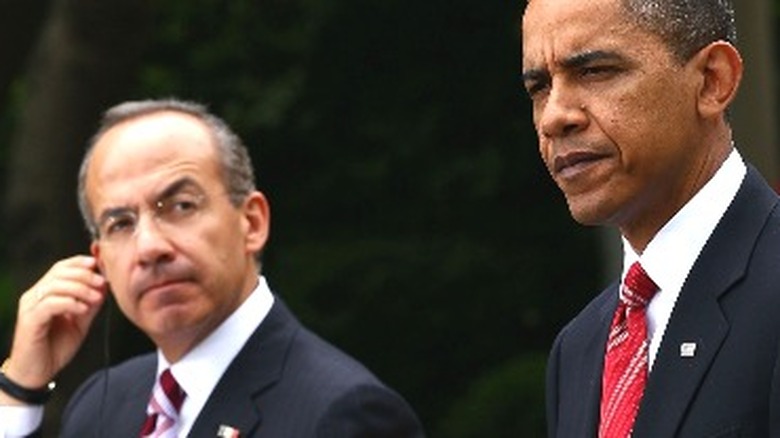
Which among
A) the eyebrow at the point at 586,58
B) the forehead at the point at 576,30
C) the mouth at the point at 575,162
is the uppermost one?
the forehead at the point at 576,30

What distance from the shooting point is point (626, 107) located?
12.3ft

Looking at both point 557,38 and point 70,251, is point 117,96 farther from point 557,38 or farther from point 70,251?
point 557,38

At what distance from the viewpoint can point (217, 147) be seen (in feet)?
19.1

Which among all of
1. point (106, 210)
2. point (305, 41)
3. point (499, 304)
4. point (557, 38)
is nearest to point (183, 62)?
point (305, 41)

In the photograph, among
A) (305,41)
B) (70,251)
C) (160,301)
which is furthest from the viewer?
(305,41)

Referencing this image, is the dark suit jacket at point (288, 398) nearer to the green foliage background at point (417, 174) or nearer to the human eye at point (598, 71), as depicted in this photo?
the human eye at point (598, 71)

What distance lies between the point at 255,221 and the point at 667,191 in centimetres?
215

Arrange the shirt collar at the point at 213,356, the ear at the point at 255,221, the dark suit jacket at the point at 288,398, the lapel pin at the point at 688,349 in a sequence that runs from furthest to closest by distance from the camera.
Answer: the ear at the point at 255,221 → the shirt collar at the point at 213,356 → the dark suit jacket at the point at 288,398 → the lapel pin at the point at 688,349

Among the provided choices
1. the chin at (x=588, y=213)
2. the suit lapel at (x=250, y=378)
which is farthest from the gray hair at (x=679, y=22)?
the suit lapel at (x=250, y=378)

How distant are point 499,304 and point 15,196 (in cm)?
327

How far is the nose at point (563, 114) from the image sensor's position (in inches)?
149

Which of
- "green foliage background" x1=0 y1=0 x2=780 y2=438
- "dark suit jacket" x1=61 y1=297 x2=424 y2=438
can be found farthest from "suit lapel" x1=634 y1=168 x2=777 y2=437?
"green foliage background" x1=0 y1=0 x2=780 y2=438

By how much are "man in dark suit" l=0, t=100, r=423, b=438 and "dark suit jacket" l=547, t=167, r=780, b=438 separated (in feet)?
4.82

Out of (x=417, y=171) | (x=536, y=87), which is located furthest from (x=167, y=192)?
(x=417, y=171)
